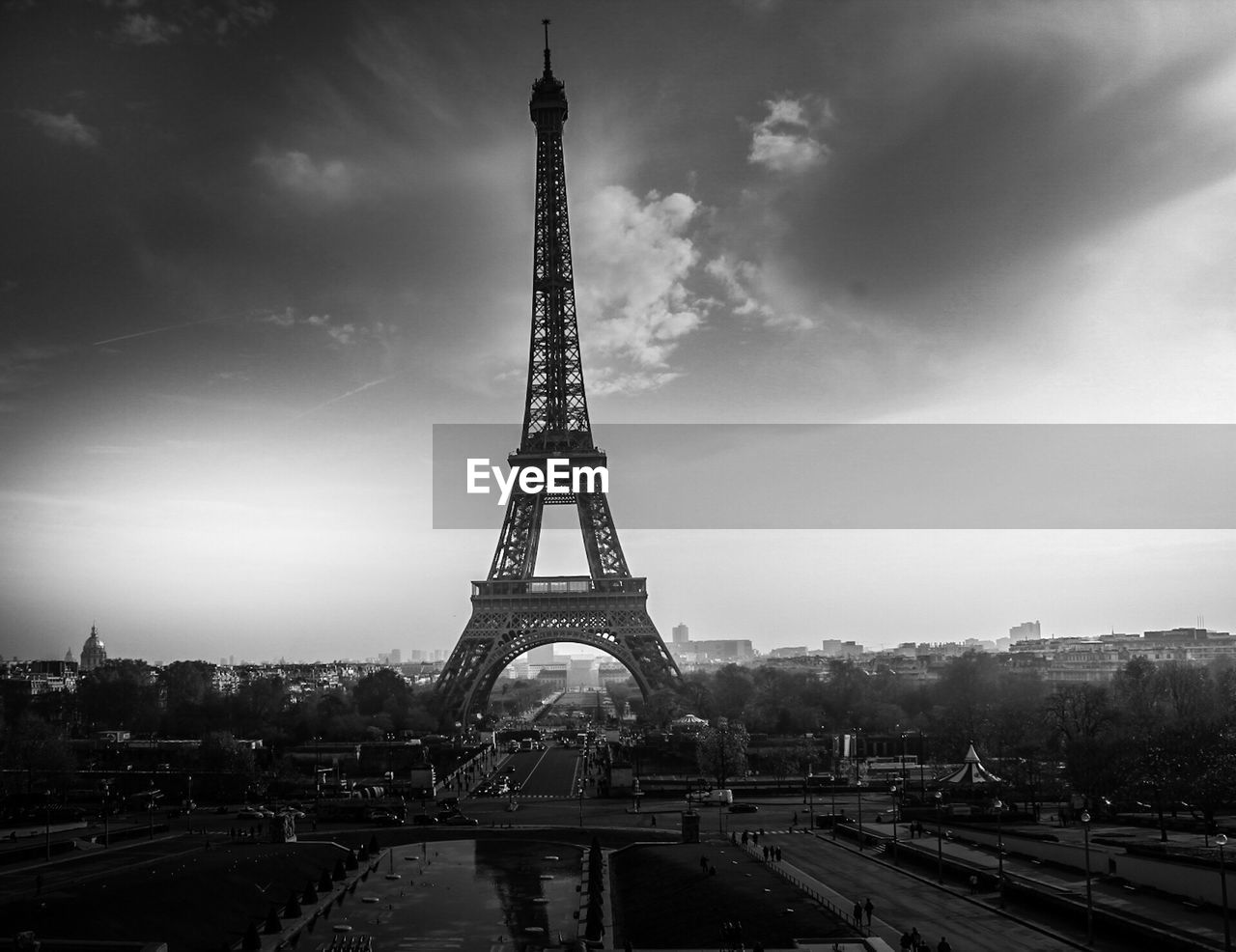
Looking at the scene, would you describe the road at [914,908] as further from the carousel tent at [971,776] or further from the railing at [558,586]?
the railing at [558,586]

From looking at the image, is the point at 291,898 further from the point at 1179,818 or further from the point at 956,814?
the point at 1179,818

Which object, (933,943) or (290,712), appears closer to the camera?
(933,943)

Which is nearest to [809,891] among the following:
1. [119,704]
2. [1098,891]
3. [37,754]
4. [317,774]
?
[1098,891]

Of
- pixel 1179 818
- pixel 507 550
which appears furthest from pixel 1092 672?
pixel 1179 818

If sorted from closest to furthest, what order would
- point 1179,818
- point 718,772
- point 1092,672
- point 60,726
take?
1. point 1179,818
2. point 718,772
3. point 60,726
4. point 1092,672

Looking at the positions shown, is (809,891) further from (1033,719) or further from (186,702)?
(186,702)

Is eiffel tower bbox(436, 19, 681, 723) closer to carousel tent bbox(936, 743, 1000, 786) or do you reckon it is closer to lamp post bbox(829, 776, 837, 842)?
lamp post bbox(829, 776, 837, 842)

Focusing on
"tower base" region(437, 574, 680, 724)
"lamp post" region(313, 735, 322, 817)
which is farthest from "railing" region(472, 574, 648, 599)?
"lamp post" region(313, 735, 322, 817)
